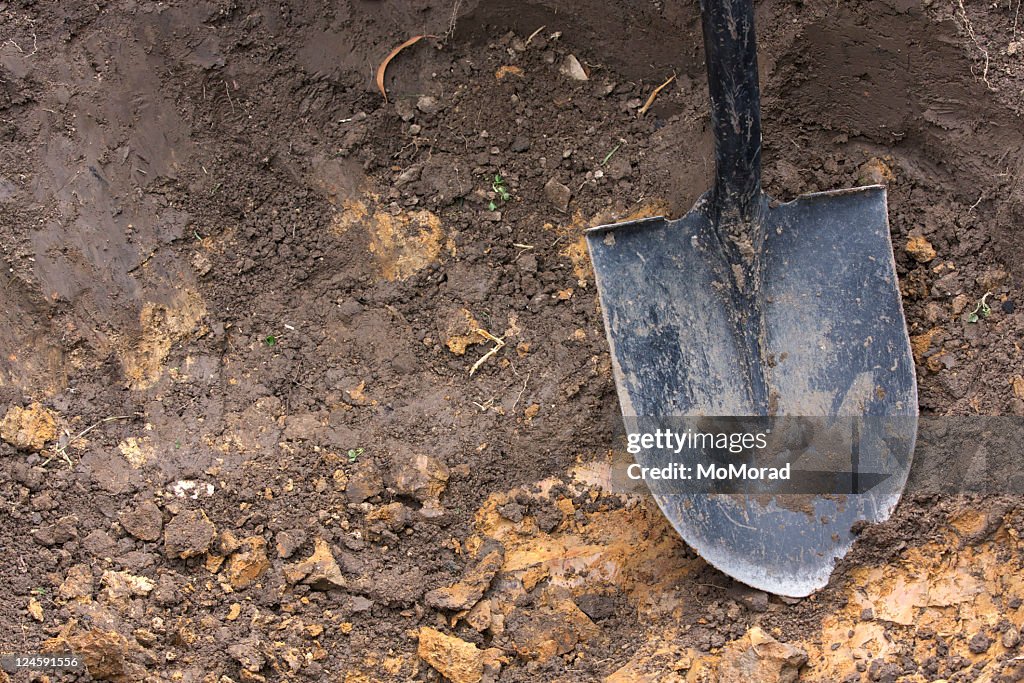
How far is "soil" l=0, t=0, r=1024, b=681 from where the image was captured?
2.55 m

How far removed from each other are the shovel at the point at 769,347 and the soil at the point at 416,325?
153 millimetres

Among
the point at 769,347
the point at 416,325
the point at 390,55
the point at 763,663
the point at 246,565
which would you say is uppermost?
the point at 390,55

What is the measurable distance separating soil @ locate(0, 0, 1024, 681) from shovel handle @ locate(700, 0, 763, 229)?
1.42 ft

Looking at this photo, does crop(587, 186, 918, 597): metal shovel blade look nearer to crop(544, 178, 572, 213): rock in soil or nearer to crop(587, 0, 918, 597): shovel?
crop(587, 0, 918, 597): shovel

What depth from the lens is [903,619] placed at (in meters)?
2.52

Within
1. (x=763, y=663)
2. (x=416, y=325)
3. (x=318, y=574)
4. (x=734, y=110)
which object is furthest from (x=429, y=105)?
(x=763, y=663)

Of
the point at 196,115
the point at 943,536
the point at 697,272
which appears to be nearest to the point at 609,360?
the point at 697,272

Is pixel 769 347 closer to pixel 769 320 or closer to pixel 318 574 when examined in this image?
pixel 769 320

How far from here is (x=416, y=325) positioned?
3115 millimetres

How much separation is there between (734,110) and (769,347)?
0.71 metres

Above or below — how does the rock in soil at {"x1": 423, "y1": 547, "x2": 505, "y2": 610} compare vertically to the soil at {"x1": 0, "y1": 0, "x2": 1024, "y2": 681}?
below

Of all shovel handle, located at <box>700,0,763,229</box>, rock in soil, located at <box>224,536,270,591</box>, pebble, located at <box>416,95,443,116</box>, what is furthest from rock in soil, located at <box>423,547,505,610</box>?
pebble, located at <box>416,95,443,116</box>

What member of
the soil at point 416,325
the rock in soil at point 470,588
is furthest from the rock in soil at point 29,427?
the rock in soil at point 470,588

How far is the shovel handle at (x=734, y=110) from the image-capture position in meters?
2.38
